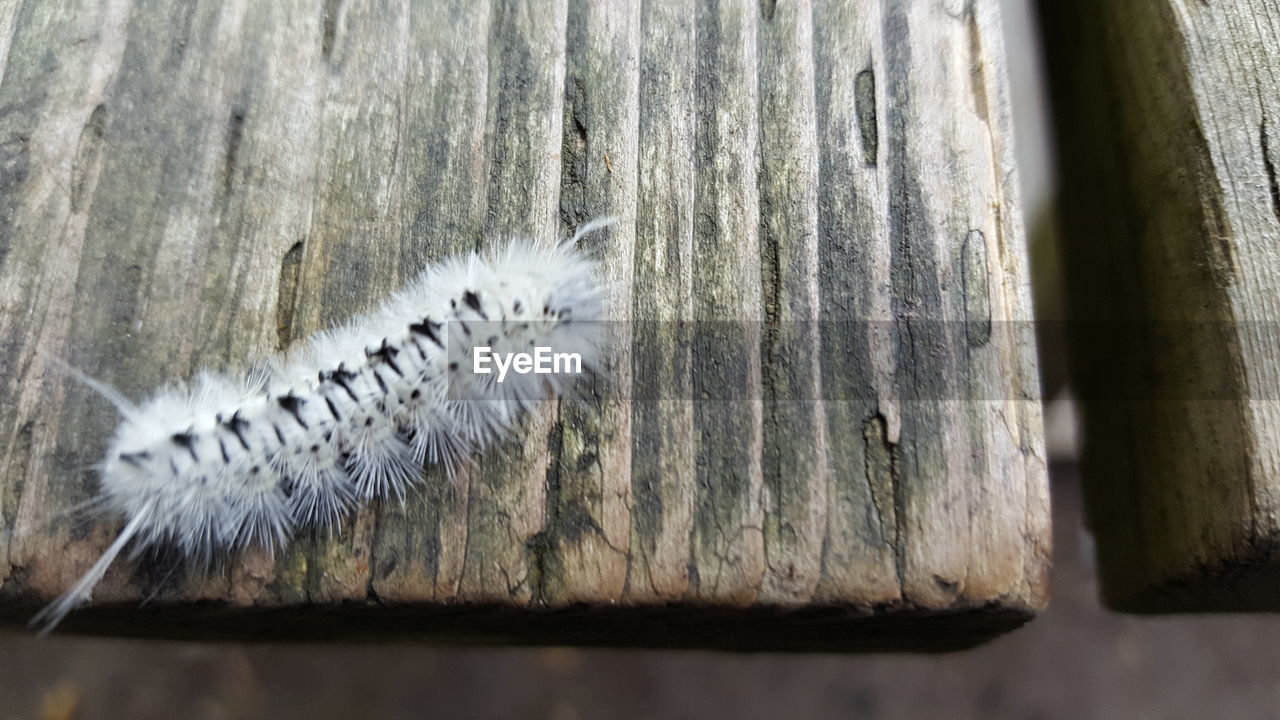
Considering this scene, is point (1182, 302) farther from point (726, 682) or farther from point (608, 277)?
point (726, 682)

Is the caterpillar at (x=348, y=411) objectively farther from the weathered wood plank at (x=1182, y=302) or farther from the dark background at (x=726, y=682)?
the weathered wood plank at (x=1182, y=302)

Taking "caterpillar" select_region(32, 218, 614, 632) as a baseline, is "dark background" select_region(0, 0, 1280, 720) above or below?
below

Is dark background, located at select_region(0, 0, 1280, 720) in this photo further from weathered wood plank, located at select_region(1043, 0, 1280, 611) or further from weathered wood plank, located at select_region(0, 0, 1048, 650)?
weathered wood plank, located at select_region(0, 0, 1048, 650)

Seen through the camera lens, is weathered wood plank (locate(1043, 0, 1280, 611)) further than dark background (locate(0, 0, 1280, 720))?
No

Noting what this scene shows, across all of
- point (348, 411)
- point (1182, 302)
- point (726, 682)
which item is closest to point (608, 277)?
point (348, 411)

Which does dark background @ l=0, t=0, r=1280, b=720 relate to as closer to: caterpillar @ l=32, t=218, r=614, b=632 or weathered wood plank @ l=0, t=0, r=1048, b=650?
weathered wood plank @ l=0, t=0, r=1048, b=650

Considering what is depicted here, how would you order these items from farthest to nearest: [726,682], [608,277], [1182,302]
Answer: [726,682], [1182,302], [608,277]

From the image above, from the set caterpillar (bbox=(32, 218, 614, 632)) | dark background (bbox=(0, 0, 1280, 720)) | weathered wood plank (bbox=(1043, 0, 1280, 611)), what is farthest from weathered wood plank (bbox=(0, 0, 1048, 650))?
dark background (bbox=(0, 0, 1280, 720))
